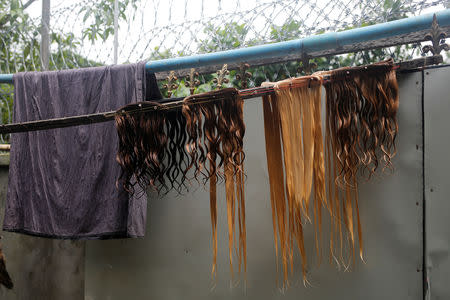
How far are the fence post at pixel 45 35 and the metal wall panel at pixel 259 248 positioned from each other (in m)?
1.38

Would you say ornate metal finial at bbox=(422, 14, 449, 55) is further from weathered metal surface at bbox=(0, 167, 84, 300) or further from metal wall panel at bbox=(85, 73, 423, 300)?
weathered metal surface at bbox=(0, 167, 84, 300)

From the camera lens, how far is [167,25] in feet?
7.97

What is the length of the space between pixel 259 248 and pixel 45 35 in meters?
2.15

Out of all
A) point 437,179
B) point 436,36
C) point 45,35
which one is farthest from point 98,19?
point 437,179

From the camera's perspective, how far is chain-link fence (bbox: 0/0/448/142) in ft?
6.64

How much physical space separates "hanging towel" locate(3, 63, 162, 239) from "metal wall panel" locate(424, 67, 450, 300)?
137 centimetres

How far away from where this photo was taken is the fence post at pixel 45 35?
2.80m

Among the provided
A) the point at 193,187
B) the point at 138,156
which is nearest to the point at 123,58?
the point at 193,187

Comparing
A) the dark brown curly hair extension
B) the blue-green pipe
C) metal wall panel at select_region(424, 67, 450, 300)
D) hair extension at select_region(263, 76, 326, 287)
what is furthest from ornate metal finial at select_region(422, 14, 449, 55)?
hair extension at select_region(263, 76, 326, 287)

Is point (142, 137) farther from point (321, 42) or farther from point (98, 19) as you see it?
point (98, 19)

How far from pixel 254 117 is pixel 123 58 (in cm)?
105

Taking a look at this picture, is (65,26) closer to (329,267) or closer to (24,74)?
(24,74)

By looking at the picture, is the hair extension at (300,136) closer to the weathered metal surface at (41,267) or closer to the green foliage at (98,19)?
the green foliage at (98,19)

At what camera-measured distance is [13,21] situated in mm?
2951
